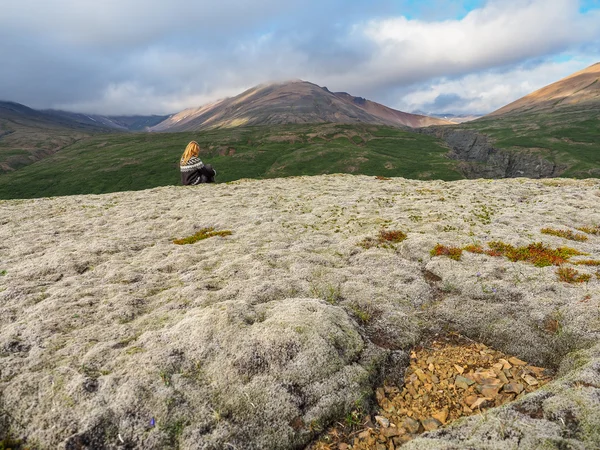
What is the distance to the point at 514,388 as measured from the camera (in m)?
10.0

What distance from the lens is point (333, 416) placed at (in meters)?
9.45

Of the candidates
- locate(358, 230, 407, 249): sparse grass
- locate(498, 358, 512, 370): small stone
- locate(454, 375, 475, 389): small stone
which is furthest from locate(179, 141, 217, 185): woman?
locate(498, 358, 512, 370): small stone

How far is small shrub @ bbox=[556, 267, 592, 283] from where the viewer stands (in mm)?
15164

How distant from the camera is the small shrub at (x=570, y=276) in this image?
1516 cm

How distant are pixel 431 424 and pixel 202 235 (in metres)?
18.6

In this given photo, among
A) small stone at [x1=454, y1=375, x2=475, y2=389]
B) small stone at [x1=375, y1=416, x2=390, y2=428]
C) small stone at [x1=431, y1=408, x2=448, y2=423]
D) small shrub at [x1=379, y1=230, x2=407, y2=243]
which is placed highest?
small shrub at [x1=379, y1=230, x2=407, y2=243]

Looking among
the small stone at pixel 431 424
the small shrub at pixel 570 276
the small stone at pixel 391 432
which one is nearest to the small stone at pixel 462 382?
the small stone at pixel 431 424

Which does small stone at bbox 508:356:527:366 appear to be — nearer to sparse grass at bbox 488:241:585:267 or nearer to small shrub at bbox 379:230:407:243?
sparse grass at bbox 488:241:585:267

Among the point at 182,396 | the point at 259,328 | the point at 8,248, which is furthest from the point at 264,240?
the point at 8,248

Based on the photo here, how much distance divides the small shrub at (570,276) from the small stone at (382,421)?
11.9 metres

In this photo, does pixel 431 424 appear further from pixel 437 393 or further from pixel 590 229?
pixel 590 229

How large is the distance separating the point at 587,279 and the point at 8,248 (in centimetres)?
3284

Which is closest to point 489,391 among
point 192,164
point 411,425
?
point 411,425

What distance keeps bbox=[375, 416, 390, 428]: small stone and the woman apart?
3496 centimetres
